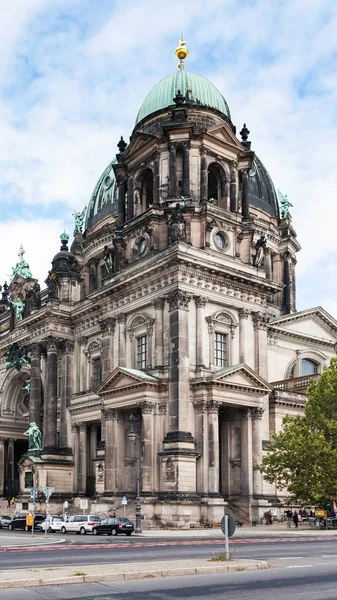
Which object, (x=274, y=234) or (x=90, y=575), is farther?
(x=274, y=234)

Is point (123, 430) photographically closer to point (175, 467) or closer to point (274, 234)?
point (175, 467)

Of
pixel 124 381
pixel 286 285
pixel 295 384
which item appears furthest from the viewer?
pixel 286 285

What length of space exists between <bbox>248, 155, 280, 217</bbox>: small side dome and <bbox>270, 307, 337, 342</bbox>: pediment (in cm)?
1347

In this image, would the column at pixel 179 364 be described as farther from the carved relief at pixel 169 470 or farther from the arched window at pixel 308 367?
the arched window at pixel 308 367

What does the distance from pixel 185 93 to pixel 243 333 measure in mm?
20337

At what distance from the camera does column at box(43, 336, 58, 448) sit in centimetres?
6222

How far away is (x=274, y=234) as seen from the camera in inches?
3017

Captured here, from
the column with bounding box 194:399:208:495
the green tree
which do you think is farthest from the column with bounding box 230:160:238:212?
the column with bounding box 194:399:208:495

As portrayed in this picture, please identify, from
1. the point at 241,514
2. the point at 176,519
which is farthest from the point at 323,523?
the point at 176,519

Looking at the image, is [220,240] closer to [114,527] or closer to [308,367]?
[308,367]

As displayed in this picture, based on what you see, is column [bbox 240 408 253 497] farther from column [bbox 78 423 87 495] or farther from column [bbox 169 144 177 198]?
column [bbox 169 144 177 198]

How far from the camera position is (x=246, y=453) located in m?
52.1

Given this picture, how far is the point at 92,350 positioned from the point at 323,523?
75.8 ft

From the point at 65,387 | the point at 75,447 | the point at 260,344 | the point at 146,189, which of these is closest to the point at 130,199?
the point at 146,189
